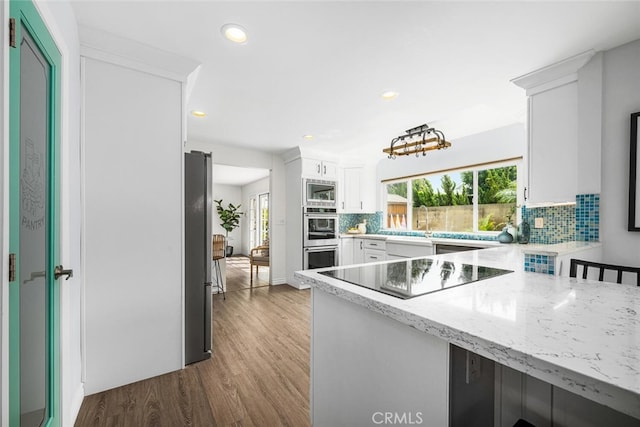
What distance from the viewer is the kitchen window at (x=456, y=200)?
3639mm

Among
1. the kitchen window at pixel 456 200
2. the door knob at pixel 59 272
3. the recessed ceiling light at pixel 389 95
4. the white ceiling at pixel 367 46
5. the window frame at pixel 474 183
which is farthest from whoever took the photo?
the kitchen window at pixel 456 200

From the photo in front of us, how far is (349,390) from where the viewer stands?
117cm

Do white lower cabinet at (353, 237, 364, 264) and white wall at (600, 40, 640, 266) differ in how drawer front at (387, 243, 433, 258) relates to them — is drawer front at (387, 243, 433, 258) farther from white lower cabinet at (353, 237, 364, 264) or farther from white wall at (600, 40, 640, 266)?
white wall at (600, 40, 640, 266)

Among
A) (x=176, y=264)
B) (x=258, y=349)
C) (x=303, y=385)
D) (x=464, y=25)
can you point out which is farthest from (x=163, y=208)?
(x=464, y=25)

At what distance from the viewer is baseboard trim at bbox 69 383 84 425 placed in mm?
1559

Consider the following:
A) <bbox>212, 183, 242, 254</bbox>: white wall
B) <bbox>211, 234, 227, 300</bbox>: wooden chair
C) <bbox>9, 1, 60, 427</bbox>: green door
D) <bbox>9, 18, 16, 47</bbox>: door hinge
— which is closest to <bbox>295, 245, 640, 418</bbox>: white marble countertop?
<bbox>9, 1, 60, 427</bbox>: green door

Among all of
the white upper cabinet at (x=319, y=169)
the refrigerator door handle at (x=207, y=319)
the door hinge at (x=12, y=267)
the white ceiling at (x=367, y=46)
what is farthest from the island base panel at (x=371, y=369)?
→ the white upper cabinet at (x=319, y=169)

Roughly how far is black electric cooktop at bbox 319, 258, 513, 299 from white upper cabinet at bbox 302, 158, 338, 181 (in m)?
3.08

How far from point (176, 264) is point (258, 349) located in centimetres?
103

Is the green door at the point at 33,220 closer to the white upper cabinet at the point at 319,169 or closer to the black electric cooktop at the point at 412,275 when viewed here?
the black electric cooktop at the point at 412,275

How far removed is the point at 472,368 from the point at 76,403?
2.12 meters

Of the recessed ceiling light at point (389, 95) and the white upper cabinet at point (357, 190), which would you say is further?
the white upper cabinet at point (357, 190)

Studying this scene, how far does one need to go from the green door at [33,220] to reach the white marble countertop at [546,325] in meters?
1.11

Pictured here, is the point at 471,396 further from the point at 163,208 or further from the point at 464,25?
the point at 163,208
